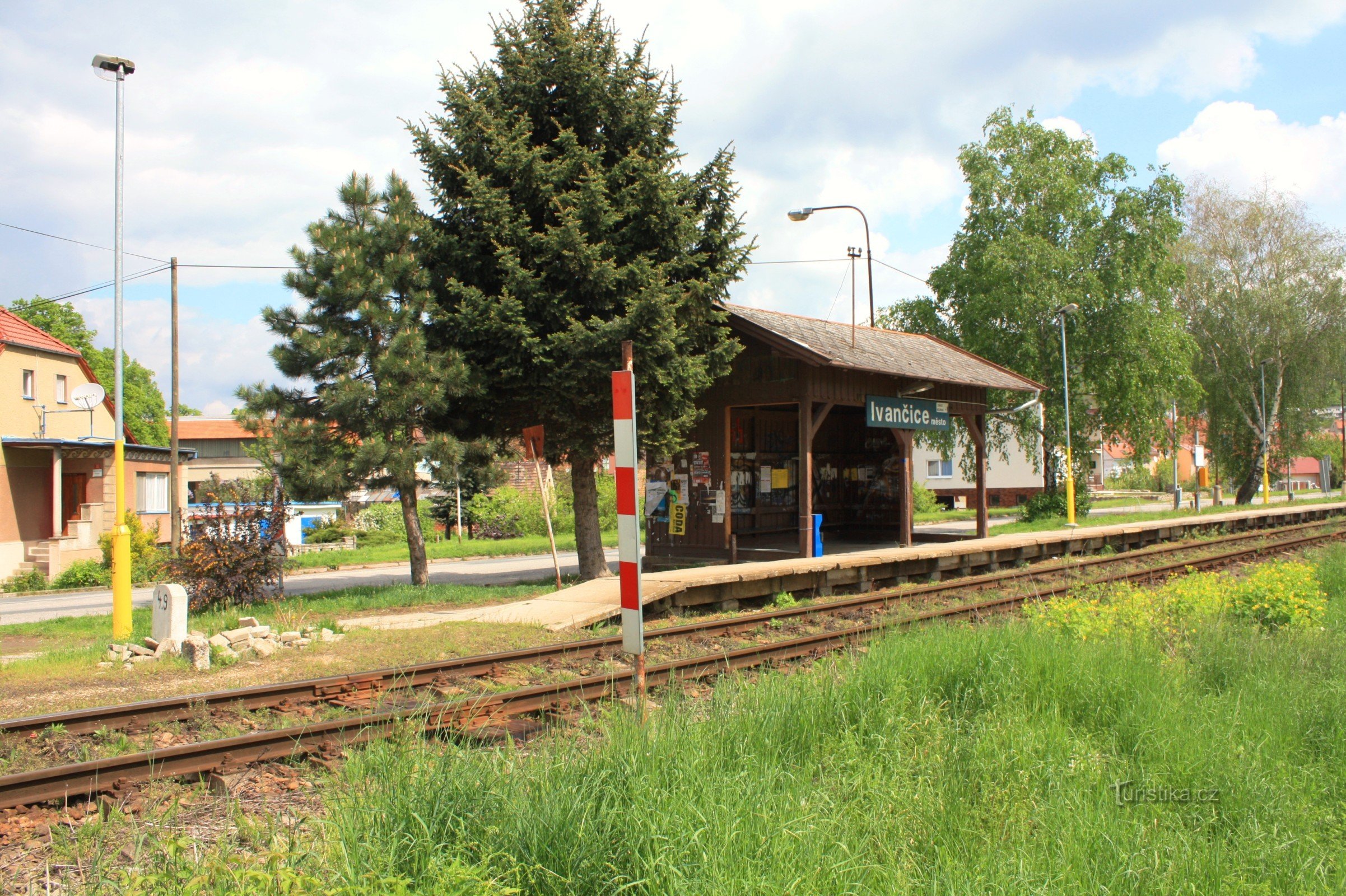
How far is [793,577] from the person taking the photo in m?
13.5

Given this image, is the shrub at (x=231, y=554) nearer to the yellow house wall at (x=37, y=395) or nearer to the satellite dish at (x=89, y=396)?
the satellite dish at (x=89, y=396)

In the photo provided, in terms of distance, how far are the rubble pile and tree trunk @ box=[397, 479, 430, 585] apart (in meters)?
4.57

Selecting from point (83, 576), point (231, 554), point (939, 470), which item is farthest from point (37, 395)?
point (939, 470)

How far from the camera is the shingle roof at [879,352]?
16.5 metres

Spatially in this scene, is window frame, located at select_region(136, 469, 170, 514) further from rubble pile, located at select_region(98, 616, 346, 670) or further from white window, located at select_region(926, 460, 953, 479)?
white window, located at select_region(926, 460, 953, 479)

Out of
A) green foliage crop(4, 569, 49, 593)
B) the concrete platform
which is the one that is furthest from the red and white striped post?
green foliage crop(4, 569, 49, 593)

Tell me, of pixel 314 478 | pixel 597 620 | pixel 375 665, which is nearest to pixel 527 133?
pixel 314 478

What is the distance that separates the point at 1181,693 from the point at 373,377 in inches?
470

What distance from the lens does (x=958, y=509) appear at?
4478 cm

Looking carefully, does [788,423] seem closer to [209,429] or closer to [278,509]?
[278,509]

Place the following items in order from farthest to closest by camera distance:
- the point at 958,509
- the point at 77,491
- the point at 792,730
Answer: the point at 958,509, the point at 77,491, the point at 792,730

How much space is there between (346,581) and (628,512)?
16.3m

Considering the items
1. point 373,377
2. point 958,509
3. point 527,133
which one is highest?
point 527,133

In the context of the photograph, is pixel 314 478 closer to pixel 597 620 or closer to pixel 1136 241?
pixel 597 620
